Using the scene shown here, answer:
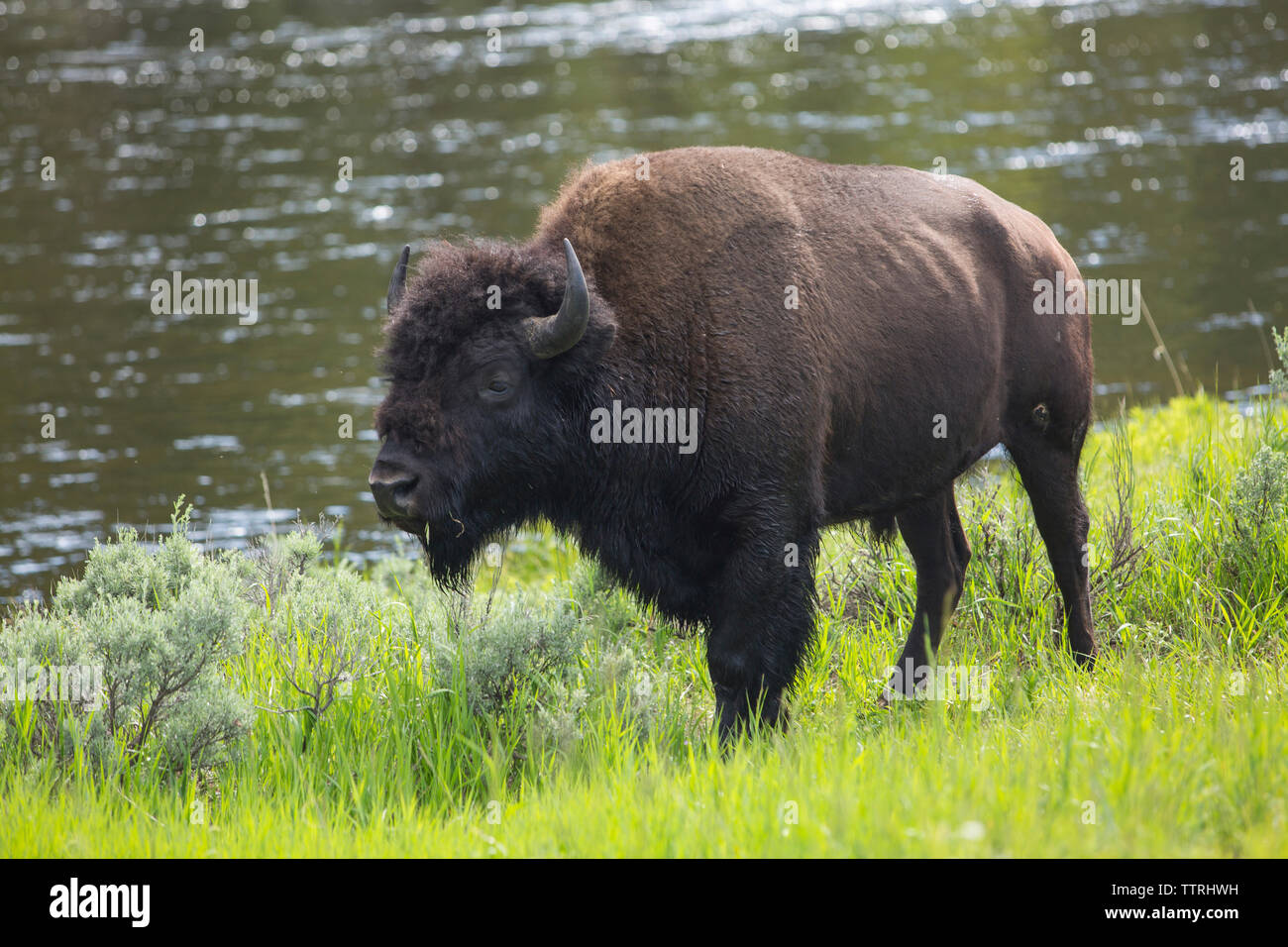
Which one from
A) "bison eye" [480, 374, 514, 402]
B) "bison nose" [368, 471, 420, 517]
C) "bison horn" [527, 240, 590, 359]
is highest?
"bison horn" [527, 240, 590, 359]

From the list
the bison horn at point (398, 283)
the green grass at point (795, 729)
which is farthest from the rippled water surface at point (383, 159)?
the green grass at point (795, 729)

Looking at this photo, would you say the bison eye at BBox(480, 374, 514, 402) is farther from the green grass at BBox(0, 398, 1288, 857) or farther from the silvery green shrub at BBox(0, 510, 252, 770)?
the silvery green shrub at BBox(0, 510, 252, 770)

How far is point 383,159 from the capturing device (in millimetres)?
22250

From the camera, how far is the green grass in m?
3.62

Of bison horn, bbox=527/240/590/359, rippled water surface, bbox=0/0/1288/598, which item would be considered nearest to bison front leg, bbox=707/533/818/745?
bison horn, bbox=527/240/590/359

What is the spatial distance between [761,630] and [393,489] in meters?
1.46

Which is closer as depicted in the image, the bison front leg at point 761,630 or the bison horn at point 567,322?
the bison horn at point 567,322

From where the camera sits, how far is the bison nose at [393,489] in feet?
15.6

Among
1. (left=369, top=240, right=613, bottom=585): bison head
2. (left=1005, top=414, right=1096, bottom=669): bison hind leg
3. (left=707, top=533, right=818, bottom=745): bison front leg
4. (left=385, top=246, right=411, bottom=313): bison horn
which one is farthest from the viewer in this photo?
(left=1005, top=414, right=1096, bottom=669): bison hind leg

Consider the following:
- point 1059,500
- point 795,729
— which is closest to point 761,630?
point 795,729

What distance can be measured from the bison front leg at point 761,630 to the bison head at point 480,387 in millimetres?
799

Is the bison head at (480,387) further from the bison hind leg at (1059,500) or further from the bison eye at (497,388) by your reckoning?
the bison hind leg at (1059,500)

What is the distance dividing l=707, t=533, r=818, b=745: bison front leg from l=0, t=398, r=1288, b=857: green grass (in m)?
0.18
